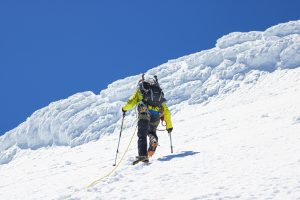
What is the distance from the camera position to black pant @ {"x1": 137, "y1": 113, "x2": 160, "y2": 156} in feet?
Answer: 35.5

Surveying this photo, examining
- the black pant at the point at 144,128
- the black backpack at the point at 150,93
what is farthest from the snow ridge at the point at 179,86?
the black backpack at the point at 150,93

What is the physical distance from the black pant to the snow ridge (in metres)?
54.9

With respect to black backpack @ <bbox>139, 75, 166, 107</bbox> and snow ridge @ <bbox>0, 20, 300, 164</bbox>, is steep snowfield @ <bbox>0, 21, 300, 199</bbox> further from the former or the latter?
black backpack @ <bbox>139, 75, 166, 107</bbox>

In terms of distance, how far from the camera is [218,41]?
277ft

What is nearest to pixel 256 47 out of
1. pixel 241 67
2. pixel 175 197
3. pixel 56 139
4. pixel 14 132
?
pixel 241 67

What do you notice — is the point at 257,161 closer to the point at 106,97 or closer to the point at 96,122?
the point at 96,122

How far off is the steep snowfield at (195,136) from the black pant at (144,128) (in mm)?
432

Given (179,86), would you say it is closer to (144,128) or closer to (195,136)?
(195,136)

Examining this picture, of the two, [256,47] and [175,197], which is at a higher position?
[256,47]

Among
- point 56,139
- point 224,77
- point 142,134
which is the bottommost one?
point 142,134

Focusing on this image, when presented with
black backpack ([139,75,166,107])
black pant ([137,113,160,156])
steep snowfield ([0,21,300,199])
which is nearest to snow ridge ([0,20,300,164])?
steep snowfield ([0,21,300,199])

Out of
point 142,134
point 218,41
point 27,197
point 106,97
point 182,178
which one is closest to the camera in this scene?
point 182,178

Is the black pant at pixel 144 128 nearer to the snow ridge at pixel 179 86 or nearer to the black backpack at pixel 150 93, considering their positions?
the black backpack at pixel 150 93

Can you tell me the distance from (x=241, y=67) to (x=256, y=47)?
4070 mm
